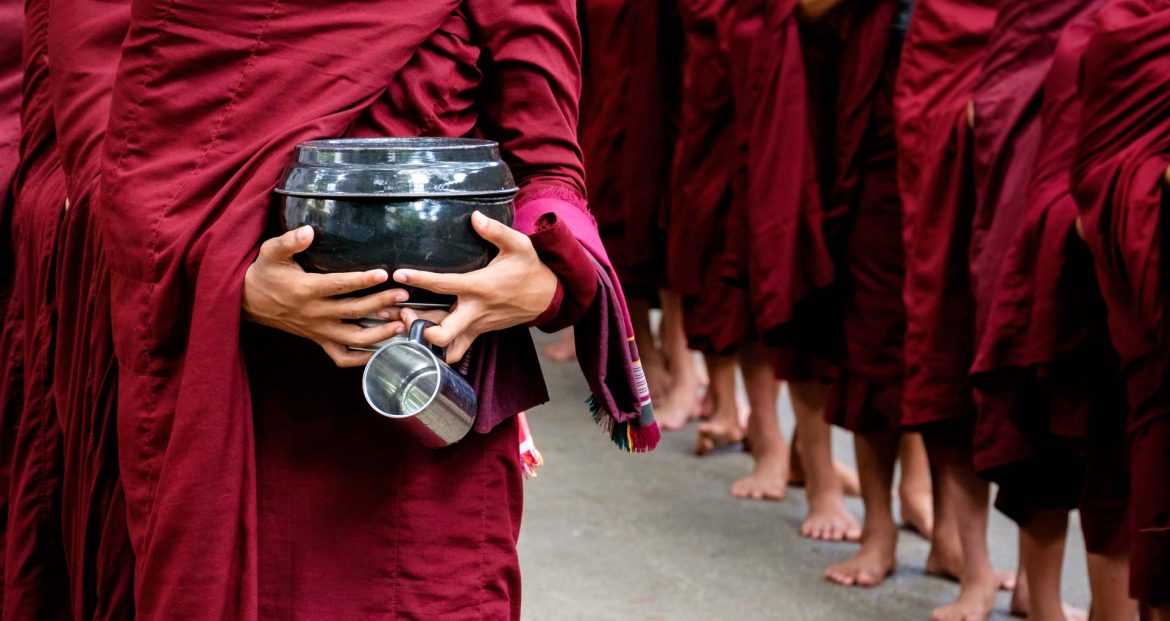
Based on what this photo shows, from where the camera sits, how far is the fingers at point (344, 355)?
55.2 inches

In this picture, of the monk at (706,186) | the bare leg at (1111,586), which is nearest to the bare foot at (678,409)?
the monk at (706,186)

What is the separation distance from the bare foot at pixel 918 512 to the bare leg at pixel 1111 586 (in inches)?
46.2

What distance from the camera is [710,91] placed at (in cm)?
412

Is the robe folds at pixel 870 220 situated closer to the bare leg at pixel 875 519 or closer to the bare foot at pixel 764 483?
the bare leg at pixel 875 519

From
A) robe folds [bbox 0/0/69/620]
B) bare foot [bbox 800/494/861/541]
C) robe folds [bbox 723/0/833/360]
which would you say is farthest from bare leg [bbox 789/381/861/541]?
robe folds [bbox 0/0/69/620]

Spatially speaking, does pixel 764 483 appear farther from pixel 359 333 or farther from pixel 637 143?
pixel 359 333

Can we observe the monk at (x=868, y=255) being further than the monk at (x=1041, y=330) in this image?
Yes

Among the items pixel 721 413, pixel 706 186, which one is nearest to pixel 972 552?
pixel 706 186

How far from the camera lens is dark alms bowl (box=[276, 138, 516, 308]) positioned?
53.9 inches

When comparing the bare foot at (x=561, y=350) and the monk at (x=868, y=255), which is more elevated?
the monk at (x=868, y=255)

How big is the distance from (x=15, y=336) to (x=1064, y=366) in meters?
1.74

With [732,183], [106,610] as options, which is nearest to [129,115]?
[106,610]

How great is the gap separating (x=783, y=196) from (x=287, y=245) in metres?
2.40

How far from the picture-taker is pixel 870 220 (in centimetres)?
347
